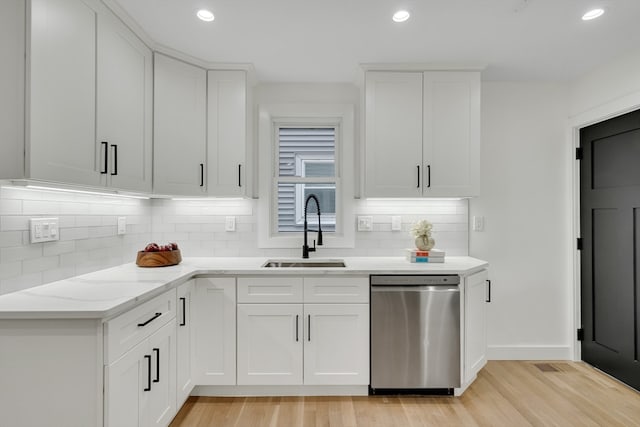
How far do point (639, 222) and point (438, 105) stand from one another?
5.41 ft

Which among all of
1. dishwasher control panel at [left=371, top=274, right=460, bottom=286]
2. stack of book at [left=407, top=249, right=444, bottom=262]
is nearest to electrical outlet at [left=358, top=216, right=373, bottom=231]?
stack of book at [left=407, top=249, right=444, bottom=262]

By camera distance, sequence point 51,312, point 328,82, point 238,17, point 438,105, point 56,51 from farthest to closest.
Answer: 1. point 328,82
2. point 438,105
3. point 238,17
4. point 56,51
5. point 51,312

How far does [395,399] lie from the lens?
7.77 ft

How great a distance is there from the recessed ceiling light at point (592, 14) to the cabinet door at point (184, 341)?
2940 millimetres

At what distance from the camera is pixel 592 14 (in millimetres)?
2037

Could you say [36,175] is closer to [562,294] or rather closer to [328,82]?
[328,82]

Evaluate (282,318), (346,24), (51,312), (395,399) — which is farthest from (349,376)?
(346,24)

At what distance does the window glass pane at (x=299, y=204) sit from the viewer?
3.13 meters

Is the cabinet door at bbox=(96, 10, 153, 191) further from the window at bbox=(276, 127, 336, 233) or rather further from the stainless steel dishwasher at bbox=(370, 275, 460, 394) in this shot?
the stainless steel dishwasher at bbox=(370, 275, 460, 394)

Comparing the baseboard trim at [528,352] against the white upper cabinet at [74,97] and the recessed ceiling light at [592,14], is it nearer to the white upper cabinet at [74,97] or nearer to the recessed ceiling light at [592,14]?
the recessed ceiling light at [592,14]

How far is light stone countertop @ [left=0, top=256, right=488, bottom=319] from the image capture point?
1356 millimetres

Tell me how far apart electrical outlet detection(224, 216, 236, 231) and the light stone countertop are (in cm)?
27

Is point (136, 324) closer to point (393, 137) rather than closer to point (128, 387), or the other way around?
point (128, 387)

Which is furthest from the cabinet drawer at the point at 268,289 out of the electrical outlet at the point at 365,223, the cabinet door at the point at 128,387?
the electrical outlet at the point at 365,223
